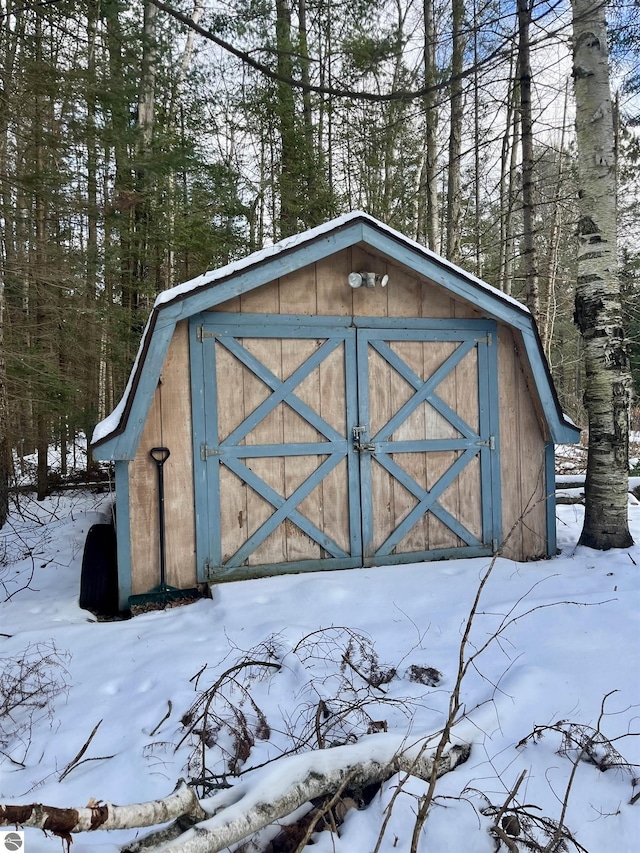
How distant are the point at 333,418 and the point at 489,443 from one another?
160 cm

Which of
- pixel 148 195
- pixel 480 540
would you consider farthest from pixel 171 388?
pixel 148 195

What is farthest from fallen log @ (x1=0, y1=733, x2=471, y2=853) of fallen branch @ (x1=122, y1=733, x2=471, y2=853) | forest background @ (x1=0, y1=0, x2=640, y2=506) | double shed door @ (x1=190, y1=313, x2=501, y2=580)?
double shed door @ (x1=190, y1=313, x2=501, y2=580)

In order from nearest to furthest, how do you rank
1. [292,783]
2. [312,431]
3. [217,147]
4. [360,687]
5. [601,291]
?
[292,783] < [360,687] < [312,431] < [601,291] < [217,147]

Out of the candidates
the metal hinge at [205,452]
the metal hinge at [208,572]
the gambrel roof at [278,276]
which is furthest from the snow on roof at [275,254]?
the metal hinge at [208,572]

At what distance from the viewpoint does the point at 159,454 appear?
172 inches

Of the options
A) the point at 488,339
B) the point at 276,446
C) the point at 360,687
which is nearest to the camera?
the point at 360,687

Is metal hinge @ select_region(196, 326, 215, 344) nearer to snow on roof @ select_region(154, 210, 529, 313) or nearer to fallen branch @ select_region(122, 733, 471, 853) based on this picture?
snow on roof @ select_region(154, 210, 529, 313)

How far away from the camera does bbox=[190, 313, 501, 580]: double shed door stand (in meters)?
4.56

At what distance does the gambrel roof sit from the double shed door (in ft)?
1.08

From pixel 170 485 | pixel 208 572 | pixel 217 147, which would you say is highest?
pixel 217 147

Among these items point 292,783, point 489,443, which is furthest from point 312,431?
point 292,783

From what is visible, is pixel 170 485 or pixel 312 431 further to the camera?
pixel 312 431

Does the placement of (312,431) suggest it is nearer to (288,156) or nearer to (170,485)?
(170,485)

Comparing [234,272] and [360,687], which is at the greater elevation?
[234,272]
